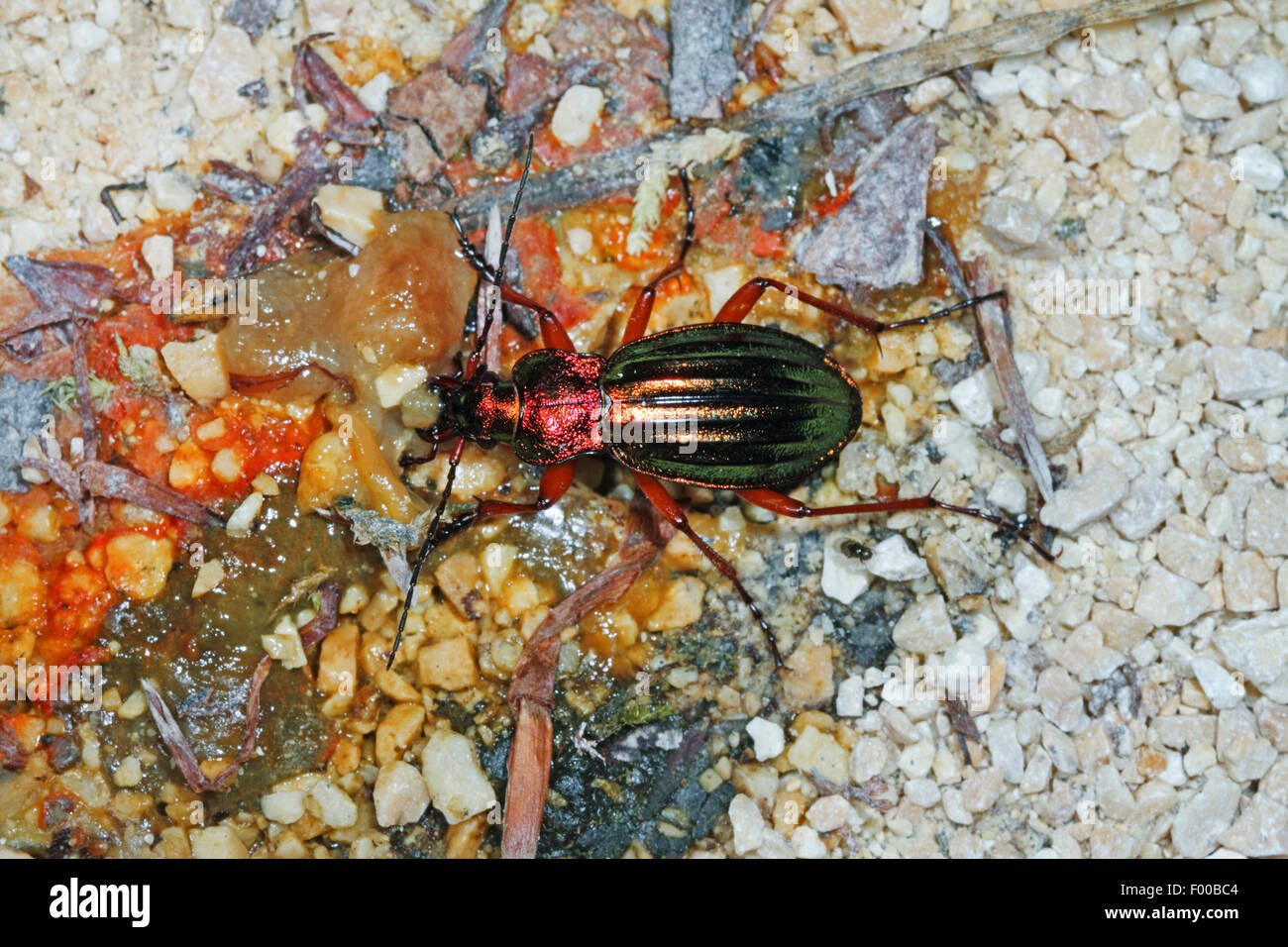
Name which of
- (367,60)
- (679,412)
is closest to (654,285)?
(679,412)

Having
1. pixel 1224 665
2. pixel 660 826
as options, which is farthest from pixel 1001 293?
pixel 660 826

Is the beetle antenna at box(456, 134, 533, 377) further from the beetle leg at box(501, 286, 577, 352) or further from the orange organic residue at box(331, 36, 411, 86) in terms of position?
the orange organic residue at box(331, 36, 411, 86)

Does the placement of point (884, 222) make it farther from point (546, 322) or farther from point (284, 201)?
point (284, 201)

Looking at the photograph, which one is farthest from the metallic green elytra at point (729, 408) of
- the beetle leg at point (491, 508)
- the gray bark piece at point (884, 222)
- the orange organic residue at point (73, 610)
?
the orange organic residue at point (73, 610)

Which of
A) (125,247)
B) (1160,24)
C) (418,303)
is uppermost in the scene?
(1160,24)

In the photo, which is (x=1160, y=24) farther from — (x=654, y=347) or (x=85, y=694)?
(x=85, y=694)
